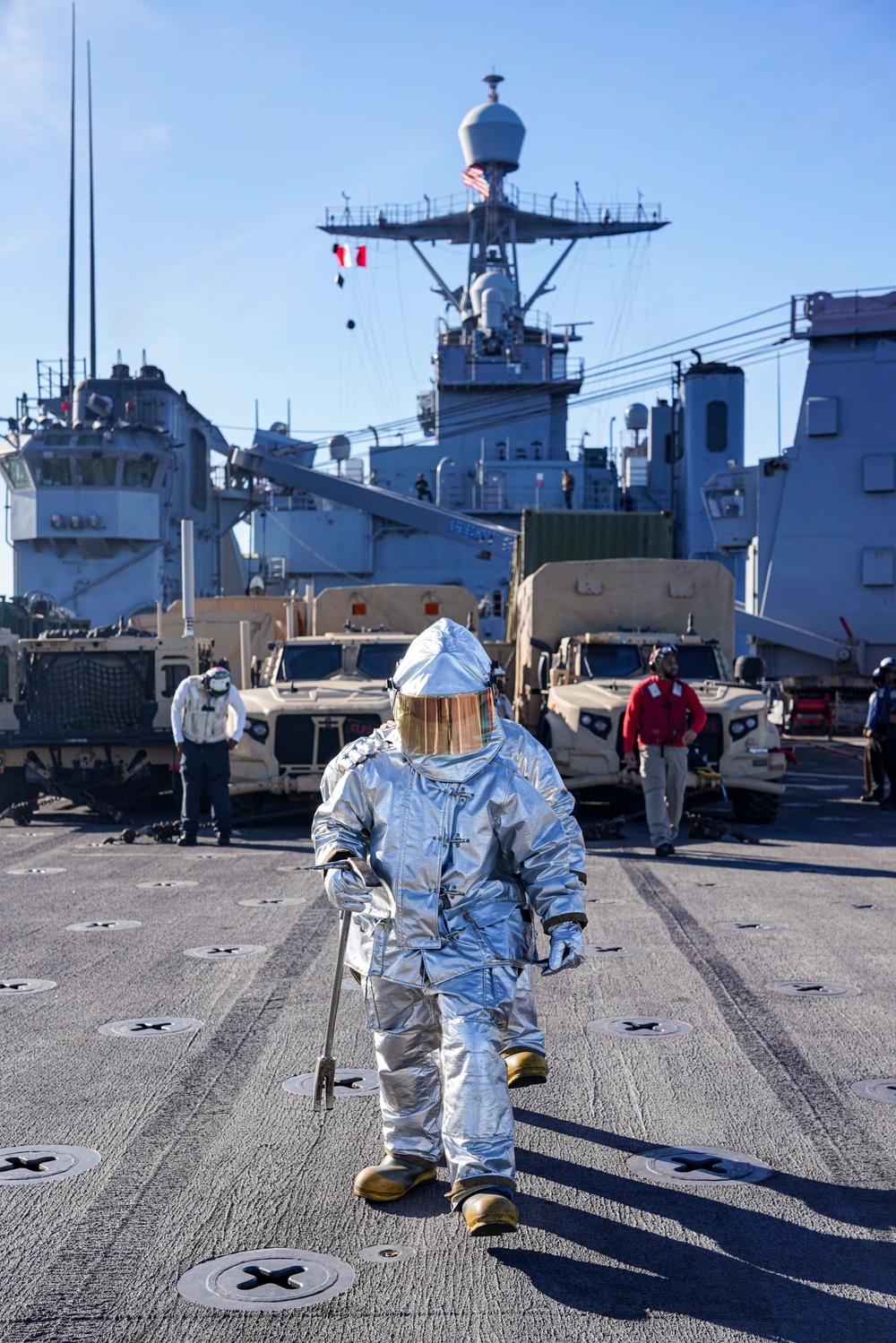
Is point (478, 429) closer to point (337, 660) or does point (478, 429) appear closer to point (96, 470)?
point (96, 470)

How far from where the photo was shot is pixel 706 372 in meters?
39.3

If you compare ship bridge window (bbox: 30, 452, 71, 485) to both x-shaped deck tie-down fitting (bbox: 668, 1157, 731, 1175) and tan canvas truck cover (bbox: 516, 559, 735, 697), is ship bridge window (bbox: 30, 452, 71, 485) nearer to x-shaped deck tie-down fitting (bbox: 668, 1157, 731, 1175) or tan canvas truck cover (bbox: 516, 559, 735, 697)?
tan canvas truck cover (bbox: 516, 559, 735, 697)

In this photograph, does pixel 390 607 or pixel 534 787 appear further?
pixel 390 607

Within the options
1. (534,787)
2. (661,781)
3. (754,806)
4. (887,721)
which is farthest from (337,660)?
(534,787)

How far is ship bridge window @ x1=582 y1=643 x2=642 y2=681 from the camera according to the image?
15953 mm

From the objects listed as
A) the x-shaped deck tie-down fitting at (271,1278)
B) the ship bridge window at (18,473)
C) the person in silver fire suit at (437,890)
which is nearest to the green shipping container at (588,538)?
the person in silver fire suit at (437,890)

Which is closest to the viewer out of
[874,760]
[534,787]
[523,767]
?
[534,787]

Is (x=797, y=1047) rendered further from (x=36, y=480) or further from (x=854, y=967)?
(x=36, y=480)

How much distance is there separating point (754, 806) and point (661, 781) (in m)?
2.63

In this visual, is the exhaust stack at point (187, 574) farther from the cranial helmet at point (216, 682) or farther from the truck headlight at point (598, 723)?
the truck headlight at point (598, 723)

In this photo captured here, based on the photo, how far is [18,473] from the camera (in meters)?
38.8

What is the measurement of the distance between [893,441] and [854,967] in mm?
24541

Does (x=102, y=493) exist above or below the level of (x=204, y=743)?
above

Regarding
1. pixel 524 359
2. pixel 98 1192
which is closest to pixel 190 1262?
pixel 98 1192
